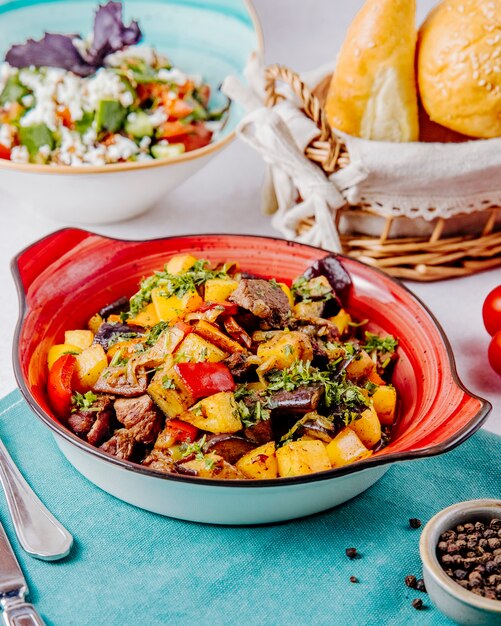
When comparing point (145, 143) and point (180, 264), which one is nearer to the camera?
point (180, 264)

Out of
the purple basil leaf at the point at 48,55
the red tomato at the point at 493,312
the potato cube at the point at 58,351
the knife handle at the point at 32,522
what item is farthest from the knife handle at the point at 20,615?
the purple basil leaf at the point at 48,55

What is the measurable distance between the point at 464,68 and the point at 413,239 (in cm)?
64

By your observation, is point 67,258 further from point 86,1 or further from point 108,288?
point 86,1

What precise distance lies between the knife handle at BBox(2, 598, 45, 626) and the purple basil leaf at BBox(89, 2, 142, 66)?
263 cm

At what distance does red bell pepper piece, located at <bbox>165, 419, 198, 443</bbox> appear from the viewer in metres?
2.08

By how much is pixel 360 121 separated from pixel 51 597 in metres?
1.93

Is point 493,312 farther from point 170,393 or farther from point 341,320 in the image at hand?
point 170,393

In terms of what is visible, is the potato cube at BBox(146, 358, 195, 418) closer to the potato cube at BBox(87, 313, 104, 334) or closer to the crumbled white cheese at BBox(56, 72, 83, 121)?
the potato cube at BBox(87, 313, 104, 334)

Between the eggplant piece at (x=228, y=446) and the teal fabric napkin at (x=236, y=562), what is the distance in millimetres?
191

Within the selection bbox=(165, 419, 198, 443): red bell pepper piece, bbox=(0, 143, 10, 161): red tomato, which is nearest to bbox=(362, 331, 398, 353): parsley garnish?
bbox=(165, 419, 198, 443): red bell pepper piece

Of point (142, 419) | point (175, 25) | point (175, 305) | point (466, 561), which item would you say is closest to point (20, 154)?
point (175, 25)

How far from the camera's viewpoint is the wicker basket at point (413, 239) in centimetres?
309

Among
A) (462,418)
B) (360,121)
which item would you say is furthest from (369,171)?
(462,418)

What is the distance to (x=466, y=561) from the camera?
5.95ft
